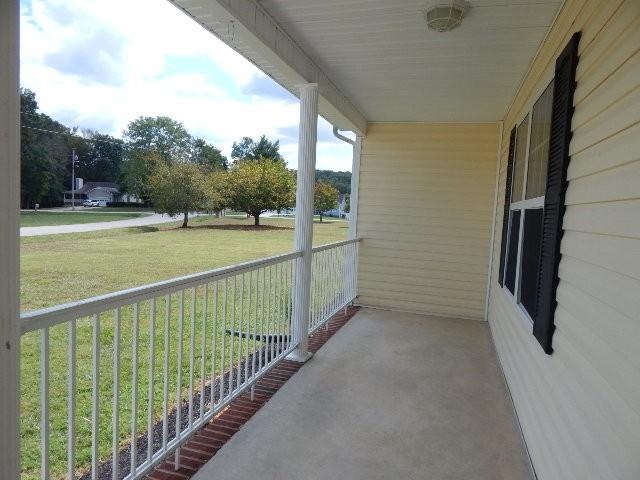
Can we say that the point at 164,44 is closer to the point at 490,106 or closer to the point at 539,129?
the point at 490,106

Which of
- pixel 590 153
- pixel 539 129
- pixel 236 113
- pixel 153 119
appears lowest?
pixel 590 153

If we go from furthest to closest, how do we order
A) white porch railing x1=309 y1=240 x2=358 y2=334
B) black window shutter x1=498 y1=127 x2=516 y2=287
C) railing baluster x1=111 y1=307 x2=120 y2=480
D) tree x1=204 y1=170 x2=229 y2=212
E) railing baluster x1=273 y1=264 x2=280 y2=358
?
tree x1=204 y1=170 x2=229 y2=212, white porch railing x1=309 y1=240 x2=358 y2=334, black window shutter x1=498 y1=127 x2=516 y2=287, railing baluster x1=273 y1=264 x2=280 y2=358, railing baluster x1=111 y1=307 x2=120 y2=480

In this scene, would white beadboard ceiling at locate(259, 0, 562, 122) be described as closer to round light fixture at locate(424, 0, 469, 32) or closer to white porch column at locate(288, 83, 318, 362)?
Answer: round light fixture at locate(424, 0, 469, 32)

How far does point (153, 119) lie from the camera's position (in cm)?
2867

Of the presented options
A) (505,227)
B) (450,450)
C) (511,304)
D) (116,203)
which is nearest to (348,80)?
(505,227)

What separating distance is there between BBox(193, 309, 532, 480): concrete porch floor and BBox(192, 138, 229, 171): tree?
67.3 feet

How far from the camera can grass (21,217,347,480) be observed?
2.98 m

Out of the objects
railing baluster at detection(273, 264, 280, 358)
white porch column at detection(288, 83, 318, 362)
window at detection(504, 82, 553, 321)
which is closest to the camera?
window at detection(504, 82, 553, 321)

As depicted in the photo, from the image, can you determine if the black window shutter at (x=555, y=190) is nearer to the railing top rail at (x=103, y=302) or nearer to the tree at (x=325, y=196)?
the railing top rail at (x=103, y=302)

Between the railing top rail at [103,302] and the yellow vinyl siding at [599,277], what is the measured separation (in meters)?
1.73

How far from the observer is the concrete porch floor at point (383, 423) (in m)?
2.24

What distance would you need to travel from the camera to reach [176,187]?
2005 cm

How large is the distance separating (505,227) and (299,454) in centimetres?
294

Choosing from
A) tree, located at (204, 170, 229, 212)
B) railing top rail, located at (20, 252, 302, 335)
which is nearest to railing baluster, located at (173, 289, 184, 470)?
railing top rail, located at (20, 252, 302, 335)
